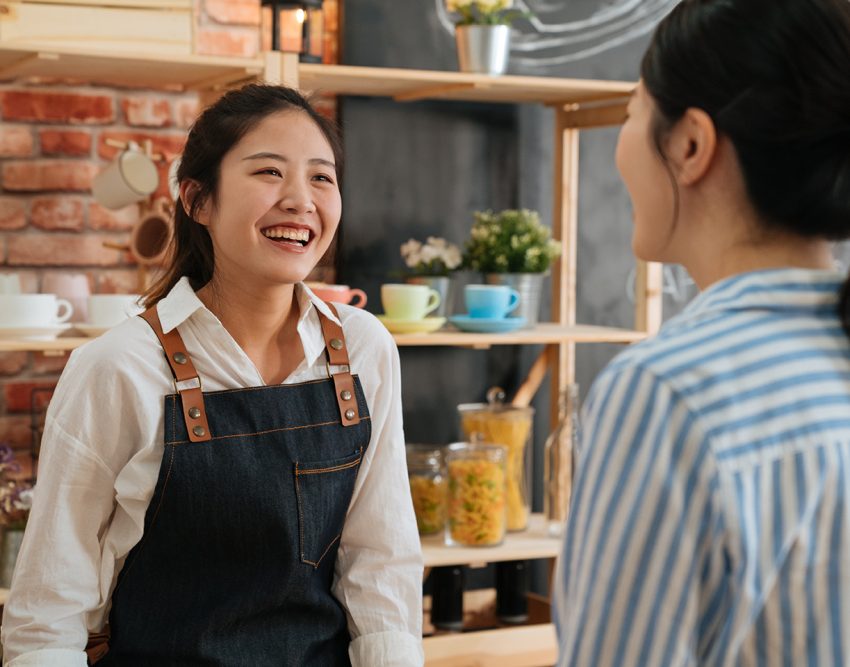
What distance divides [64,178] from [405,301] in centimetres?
83

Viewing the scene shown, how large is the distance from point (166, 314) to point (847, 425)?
108 centimetres

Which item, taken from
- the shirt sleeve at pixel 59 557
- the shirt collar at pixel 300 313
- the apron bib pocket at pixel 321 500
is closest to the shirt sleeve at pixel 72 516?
the shirt sleeve at pixel 59 557

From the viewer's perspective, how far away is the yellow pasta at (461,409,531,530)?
271cm

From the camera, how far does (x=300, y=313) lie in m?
1.74

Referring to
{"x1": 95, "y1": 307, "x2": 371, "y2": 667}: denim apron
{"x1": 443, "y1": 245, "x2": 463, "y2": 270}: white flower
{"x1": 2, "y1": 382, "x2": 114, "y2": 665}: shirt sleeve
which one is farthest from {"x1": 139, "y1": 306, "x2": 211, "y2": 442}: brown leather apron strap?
{"x1": 443, "y1": 245, "x2": 463, "y2": 270}: white flower

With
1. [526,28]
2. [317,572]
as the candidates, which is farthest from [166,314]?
[526,28]

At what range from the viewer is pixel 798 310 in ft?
2.66

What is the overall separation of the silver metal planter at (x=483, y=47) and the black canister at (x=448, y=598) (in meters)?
1.21

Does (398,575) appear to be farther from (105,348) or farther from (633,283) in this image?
(633,283)

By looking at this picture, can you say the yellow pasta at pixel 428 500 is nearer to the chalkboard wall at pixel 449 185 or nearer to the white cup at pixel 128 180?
the chalkboard wall at pixel 449 185

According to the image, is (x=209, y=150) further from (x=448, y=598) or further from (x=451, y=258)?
(x=448, y=598)

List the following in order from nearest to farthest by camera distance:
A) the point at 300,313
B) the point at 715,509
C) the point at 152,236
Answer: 1. the point at 715,509
2. the point at 300,313
3. the point at 152,236

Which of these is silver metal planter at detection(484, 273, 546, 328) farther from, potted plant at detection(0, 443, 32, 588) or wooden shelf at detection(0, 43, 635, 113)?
potted plant at detection(0, 443, 32, 588)

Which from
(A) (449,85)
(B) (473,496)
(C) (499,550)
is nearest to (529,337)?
(B) (473,496)
